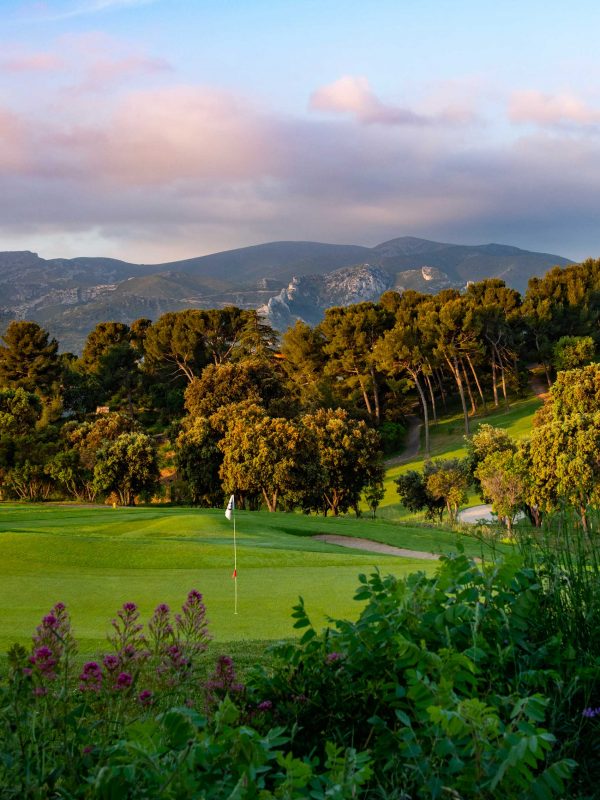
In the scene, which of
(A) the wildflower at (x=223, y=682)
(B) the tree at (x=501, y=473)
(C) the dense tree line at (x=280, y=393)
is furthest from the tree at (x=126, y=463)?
(A) the wildflower at (x=223, y=682)

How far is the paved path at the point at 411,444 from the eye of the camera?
69125mm

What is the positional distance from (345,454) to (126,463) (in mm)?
16074

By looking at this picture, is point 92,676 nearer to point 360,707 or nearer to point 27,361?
point 360,707

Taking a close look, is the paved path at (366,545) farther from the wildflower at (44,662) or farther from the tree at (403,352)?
the tree at (403,352)

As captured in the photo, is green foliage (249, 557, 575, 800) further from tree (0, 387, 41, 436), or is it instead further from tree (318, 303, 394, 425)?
tree (318, 303, 394, 425)

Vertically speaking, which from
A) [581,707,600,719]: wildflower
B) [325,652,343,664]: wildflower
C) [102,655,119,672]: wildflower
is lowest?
[581,707,600,719]: wildflower

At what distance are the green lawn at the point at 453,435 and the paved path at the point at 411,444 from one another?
1370 millimetres

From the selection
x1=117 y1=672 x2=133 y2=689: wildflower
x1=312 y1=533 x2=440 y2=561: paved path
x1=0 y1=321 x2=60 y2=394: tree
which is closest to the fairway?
x1=312 y1=533 x2=440 y2=561: paved path

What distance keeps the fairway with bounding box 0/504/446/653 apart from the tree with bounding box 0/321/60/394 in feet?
143

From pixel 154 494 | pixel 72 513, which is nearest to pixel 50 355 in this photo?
pixel 154 494

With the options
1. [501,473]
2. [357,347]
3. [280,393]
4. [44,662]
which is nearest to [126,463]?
[280,393]

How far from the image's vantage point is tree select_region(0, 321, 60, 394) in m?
74.8

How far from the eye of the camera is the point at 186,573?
18109 millimetres

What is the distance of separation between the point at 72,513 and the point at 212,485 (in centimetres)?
1168
